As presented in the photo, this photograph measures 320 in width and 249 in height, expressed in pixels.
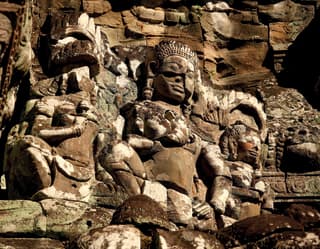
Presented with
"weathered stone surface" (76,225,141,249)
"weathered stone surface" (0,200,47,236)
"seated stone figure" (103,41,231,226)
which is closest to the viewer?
"weathered stone surface" (76,225,141,249)

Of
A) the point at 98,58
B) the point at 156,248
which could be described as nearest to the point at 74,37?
the point at 98,58

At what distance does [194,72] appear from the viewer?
10.4m

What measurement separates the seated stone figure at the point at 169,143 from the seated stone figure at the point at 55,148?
0.27 meters

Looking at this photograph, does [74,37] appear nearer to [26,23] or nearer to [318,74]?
[26,23]

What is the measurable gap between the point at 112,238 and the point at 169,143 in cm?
214

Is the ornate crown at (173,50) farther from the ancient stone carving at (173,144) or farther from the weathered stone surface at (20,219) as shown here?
the weathered stone surface at (20,219)

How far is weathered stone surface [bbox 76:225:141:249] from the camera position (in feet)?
25.0

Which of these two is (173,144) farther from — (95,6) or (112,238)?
(112,238)

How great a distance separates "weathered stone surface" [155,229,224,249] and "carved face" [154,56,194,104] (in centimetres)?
232

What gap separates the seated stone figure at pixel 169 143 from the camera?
30.7 feet

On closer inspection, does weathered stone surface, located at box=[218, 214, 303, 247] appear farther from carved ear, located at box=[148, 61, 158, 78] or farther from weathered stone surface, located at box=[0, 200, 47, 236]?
carved ear, located at box=[148, 61, 158, 78]

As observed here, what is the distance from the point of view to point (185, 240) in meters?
7.84

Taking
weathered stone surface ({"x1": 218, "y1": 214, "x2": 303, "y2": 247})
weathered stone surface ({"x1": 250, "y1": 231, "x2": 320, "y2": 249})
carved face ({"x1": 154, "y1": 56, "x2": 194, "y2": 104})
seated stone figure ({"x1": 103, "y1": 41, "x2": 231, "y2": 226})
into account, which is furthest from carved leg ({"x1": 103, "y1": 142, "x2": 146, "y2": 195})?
weathered stone surface ({"x1": 250, "y1": 231, "x2": 320, "y2": 249})

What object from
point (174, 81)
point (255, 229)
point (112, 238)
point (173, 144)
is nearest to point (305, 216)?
point (255, 229)
